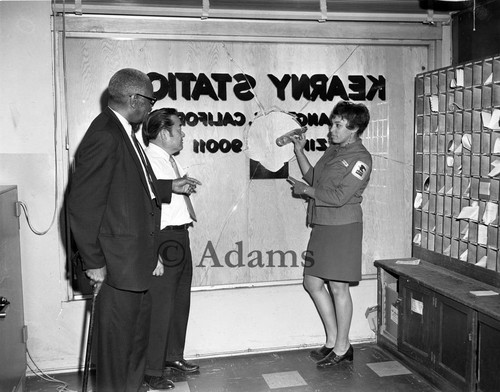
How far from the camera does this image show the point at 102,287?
8.69 feet

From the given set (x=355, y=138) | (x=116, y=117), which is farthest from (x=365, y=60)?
(x=116, y=117)

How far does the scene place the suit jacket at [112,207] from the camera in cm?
251

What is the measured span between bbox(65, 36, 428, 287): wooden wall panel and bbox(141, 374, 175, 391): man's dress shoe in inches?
27.6

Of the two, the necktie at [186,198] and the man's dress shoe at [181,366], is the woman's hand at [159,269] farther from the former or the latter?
the man's dress shoe at [181,366]

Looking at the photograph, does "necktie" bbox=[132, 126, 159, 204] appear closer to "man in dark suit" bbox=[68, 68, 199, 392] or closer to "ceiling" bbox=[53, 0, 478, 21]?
"man in dark suit" bbox=[68, 68, 199, 392]

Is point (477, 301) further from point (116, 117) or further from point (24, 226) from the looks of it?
point (24, 226)

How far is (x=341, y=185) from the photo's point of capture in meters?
3.50

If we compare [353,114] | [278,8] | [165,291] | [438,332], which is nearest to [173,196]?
[165,291]

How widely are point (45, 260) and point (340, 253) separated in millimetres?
1820

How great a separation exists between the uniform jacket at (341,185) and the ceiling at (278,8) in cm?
91

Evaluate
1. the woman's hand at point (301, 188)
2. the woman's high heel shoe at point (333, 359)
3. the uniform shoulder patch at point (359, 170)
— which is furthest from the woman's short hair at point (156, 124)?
the woman's high heel shoe at point (333, 359)

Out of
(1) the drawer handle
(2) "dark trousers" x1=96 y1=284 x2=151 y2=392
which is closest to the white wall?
(1) the drawer handle

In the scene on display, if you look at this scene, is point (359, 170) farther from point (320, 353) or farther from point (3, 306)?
point (3, 306)

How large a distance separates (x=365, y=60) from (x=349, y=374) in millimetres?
2064
